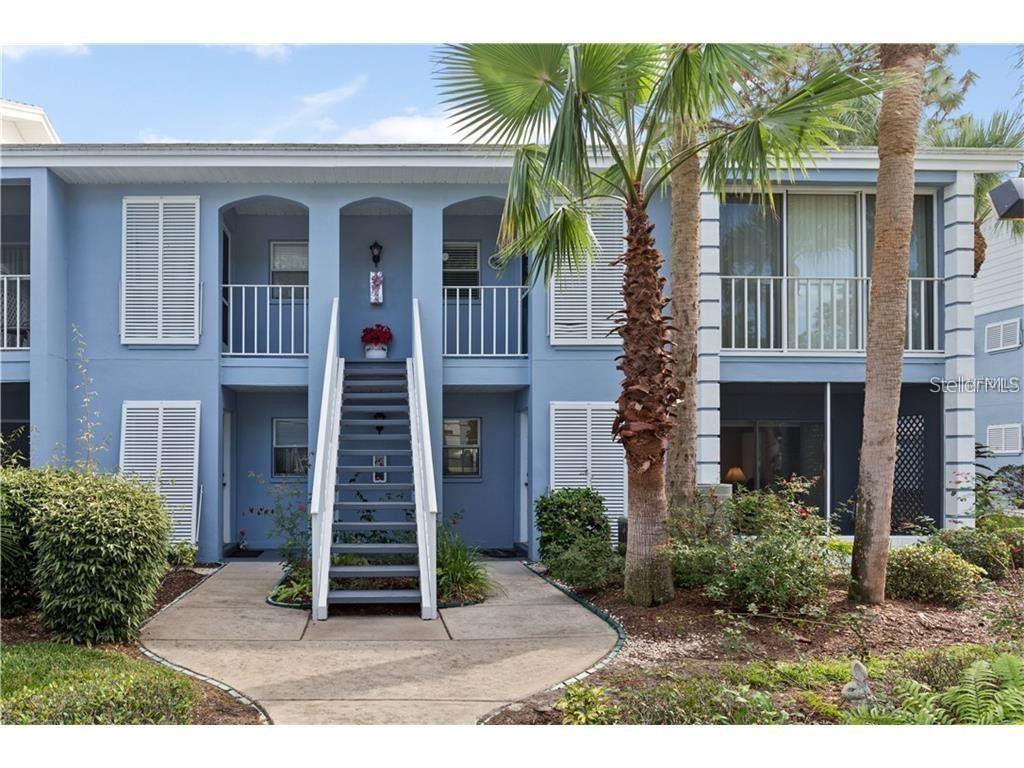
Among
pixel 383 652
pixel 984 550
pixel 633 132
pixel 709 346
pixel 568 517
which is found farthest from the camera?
pixel 709 346

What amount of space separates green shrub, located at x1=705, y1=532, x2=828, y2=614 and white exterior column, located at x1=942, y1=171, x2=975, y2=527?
4.94 metres

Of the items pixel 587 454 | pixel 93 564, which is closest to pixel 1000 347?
pixel 587 454

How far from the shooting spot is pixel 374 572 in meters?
8.12

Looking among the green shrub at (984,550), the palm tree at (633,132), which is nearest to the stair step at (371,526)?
the palm tree at (633,132)

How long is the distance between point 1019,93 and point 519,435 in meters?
8.45

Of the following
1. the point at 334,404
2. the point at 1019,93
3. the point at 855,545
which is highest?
the point at 1019,93

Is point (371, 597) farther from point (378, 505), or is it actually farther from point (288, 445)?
point (288, 445)

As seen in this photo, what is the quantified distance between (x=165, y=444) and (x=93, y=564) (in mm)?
4599

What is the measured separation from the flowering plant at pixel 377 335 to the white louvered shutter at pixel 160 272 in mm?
2231

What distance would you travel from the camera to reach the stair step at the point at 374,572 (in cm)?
813

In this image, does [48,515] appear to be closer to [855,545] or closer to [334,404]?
[334,404]
